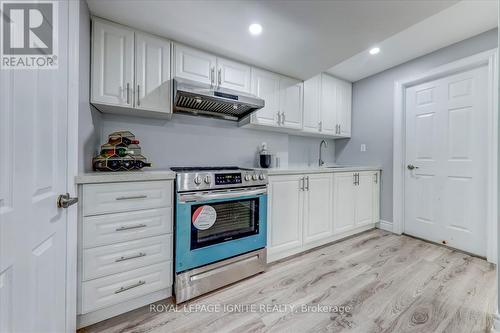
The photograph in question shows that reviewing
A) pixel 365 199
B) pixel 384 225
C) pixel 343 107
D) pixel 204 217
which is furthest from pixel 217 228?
pixel 343 107

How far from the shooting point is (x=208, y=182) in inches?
63.5

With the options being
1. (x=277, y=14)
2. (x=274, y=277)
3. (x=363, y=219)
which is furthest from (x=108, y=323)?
(x=363, y=219)

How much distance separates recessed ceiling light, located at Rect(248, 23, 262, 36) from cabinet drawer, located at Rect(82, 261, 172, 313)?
193cm

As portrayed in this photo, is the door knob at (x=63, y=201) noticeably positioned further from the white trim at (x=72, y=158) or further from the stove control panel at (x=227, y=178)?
the stove control panel at (x=227, y=178)

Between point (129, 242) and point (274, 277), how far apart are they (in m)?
1.24

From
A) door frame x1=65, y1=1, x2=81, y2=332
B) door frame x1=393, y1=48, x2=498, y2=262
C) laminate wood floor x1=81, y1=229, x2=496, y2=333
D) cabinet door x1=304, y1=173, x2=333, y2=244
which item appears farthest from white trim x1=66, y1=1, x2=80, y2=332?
door frame x1=393, y1=48, x2=498, y2=262

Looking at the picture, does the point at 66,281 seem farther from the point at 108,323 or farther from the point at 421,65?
the point at 421,65

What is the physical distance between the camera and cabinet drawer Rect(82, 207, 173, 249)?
1.25m

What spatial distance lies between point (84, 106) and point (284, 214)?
6.18 ft

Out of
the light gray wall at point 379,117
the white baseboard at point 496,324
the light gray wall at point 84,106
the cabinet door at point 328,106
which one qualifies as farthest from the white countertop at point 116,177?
the light gray wall at point 379,117

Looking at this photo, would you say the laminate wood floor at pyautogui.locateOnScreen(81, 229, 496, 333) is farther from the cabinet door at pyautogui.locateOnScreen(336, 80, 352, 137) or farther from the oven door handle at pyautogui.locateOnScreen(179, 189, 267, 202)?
the cabinet door at pyautogui.locateOnScreen(336, 80, 352, 137)

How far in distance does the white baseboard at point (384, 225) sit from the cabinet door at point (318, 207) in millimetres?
1134

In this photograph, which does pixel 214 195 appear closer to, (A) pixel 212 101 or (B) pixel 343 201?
(A) pixel 212 101

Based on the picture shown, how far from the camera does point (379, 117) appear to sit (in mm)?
3092
